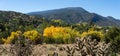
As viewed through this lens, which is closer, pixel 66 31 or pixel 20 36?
pixel 20 36

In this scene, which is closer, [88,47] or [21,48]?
[88,47]

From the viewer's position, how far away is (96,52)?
4949mm

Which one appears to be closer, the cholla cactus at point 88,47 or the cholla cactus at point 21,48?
the cholla cactus at point 88,47

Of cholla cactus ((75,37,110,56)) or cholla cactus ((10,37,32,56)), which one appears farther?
cholla cactus ((10,37,32,56))

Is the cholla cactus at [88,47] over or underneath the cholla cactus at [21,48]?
over

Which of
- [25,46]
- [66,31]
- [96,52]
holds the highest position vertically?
[96,52]

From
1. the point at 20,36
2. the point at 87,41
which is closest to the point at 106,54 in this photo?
the point at 87,41

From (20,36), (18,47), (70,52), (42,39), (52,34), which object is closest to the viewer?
(70,52)

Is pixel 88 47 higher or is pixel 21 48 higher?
pixel 88 47

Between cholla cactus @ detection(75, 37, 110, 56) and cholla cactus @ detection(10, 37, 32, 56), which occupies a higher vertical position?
cholla cactus @ detection(75, 37, 110, 56)

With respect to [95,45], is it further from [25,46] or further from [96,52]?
[25,46]

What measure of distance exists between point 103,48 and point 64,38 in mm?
89472

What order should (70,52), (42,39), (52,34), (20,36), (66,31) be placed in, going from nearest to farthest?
(70,52)
(20,36)
(42,39)
(52,34)
(66,31)

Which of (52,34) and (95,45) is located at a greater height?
(95,45)
